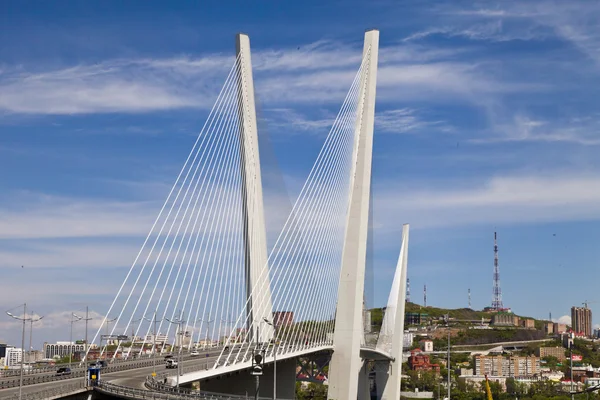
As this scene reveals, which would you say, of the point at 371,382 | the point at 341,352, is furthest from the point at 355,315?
the point at 371,382

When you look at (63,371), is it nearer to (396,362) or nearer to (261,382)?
(261,382)

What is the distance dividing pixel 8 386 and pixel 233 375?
9.81 metres

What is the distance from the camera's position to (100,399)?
34.5 metres

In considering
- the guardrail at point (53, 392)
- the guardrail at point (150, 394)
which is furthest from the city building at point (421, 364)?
the guardrail at point (53, 392)

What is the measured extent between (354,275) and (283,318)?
378 cm

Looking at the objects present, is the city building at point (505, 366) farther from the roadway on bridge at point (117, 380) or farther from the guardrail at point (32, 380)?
the guardrail at point (32, 380)

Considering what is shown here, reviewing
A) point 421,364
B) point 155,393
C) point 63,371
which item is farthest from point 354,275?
point 421,364

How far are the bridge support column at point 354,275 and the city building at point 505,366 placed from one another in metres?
144

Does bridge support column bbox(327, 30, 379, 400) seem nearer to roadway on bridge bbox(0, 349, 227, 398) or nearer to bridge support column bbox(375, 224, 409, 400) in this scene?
roadway on bridge bbox(0, 349, 227, 398)

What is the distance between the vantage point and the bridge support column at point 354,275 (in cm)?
4362

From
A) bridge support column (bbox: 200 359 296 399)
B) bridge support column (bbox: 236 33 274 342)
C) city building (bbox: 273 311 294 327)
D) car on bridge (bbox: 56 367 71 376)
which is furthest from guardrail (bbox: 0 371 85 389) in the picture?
city building (bbox: 273 311 294 327)

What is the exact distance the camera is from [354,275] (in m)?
43.8

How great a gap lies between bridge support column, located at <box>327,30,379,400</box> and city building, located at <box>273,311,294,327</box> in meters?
2.22

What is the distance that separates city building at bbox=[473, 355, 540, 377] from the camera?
185 m
